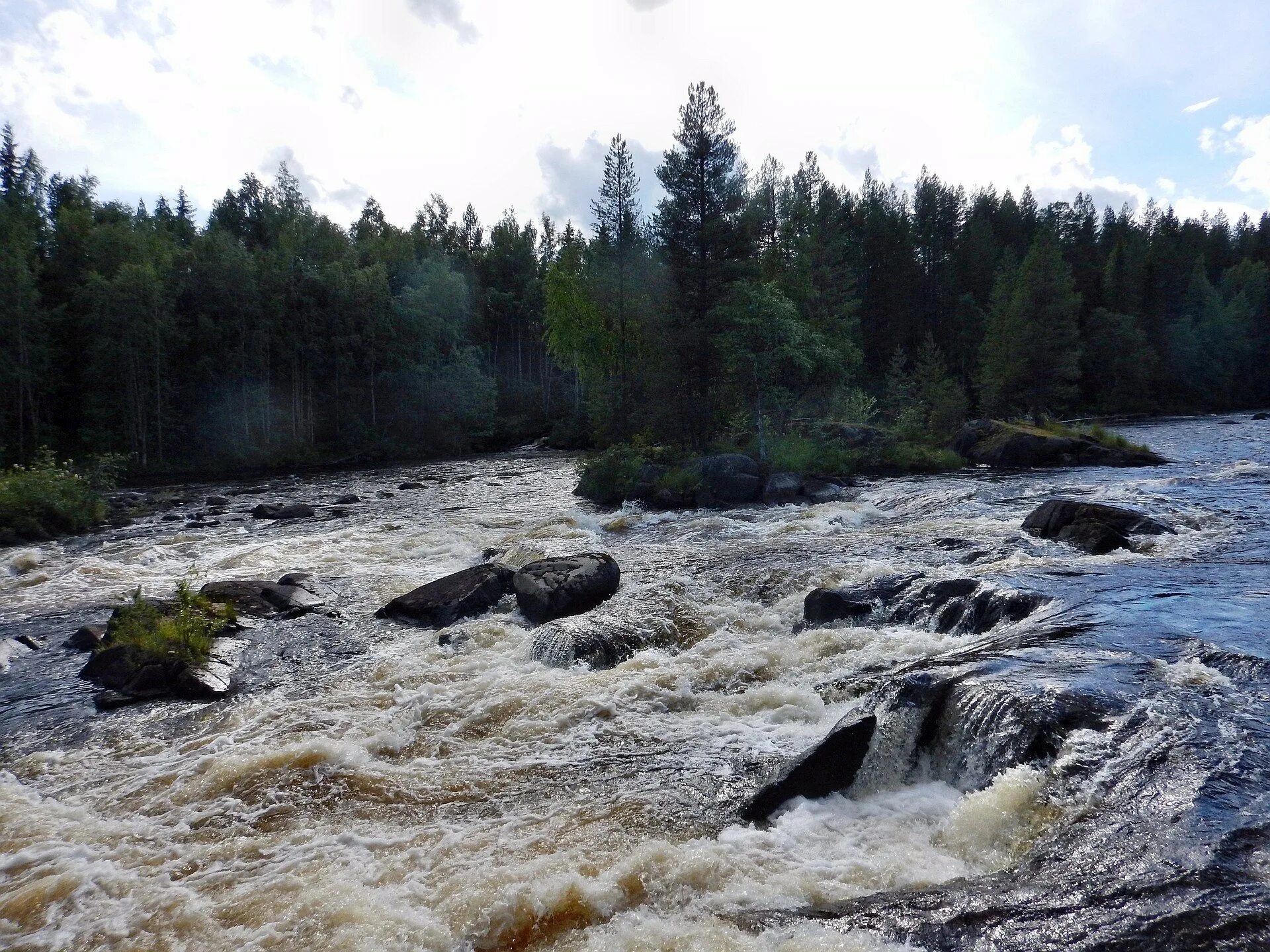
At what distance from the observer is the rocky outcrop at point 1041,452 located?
89.6 ft

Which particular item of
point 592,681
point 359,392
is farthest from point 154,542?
point 359,392

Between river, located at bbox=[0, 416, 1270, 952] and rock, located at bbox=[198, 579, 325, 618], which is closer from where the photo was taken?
river, located at bbox=[0, 416, 1270, 952]

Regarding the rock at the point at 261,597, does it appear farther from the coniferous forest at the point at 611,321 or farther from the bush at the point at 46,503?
the coniferous forest at the point at 611,321

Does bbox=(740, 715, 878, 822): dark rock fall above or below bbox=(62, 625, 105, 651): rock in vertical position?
below

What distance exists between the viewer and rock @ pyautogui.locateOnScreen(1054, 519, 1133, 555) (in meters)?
13.6

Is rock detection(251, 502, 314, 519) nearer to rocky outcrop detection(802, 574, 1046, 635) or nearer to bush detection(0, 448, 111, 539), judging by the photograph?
bush detection(0, 448, 111, 539)

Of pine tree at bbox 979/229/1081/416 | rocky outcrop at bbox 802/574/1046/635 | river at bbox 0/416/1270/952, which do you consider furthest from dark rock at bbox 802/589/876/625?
pine tree at bbox 979/229/1081/416

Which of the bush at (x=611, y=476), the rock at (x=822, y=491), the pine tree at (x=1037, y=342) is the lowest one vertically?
the rock at (x=822, y=491)

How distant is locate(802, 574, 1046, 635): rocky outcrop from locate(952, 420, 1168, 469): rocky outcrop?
2011 cm

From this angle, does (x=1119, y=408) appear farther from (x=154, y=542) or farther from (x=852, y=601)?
(x=154, y=542)

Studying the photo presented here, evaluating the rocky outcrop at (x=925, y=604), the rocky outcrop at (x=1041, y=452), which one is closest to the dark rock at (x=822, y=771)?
the rocky outcrop at (x=925, y=604)

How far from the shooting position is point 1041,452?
28.7 metres

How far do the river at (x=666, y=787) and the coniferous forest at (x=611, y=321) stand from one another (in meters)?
18.7

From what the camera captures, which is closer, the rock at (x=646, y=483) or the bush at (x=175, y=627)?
the bush at (x=175, y=627)
